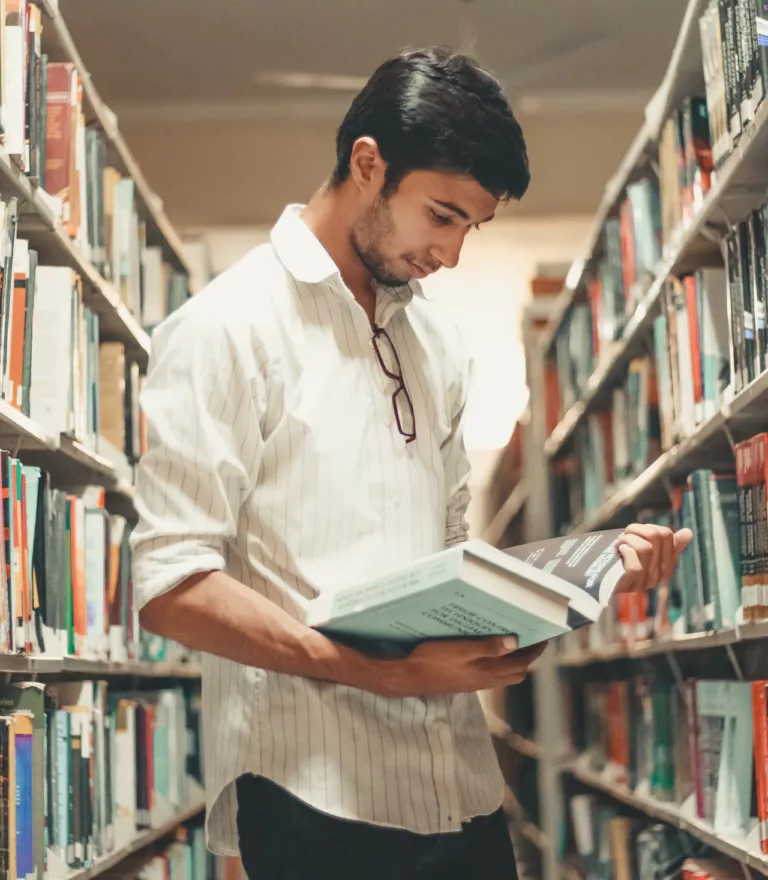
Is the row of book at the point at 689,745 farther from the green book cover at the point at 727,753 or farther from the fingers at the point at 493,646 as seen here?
the fingers at the point at 493,646

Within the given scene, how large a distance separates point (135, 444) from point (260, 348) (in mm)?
1427

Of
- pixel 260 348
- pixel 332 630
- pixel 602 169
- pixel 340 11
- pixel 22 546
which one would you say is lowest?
pixel 332 630

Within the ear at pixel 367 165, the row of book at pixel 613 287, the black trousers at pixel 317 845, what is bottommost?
the black trousers at pixel 317 845

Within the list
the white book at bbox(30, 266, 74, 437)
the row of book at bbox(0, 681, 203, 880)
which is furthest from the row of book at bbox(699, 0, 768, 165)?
the row of book at bbox(0, 681, 203, 880)

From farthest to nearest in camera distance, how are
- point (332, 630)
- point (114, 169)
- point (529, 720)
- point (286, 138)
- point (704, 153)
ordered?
point (286, 138), point (529, 720), point (114, 169), point (704, 153), point (332, 630)

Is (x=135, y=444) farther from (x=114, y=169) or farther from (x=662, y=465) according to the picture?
(x=662, y=465)

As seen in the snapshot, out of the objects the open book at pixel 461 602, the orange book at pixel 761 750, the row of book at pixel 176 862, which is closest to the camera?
the open book at pixel 461 602

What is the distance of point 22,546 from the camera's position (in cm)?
169

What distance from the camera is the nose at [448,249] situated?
4.82 ft

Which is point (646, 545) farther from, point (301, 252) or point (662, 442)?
point (662, 442)

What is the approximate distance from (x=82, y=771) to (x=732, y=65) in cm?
155

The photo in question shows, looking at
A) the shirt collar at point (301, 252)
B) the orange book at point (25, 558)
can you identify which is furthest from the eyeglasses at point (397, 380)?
the orange book at point (25, 558)

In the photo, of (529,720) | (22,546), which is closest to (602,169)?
(529,720)

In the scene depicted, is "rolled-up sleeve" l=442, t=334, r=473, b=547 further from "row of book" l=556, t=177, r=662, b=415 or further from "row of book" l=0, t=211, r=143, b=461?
"row of book" l=556, t=177, r=662, b=415
